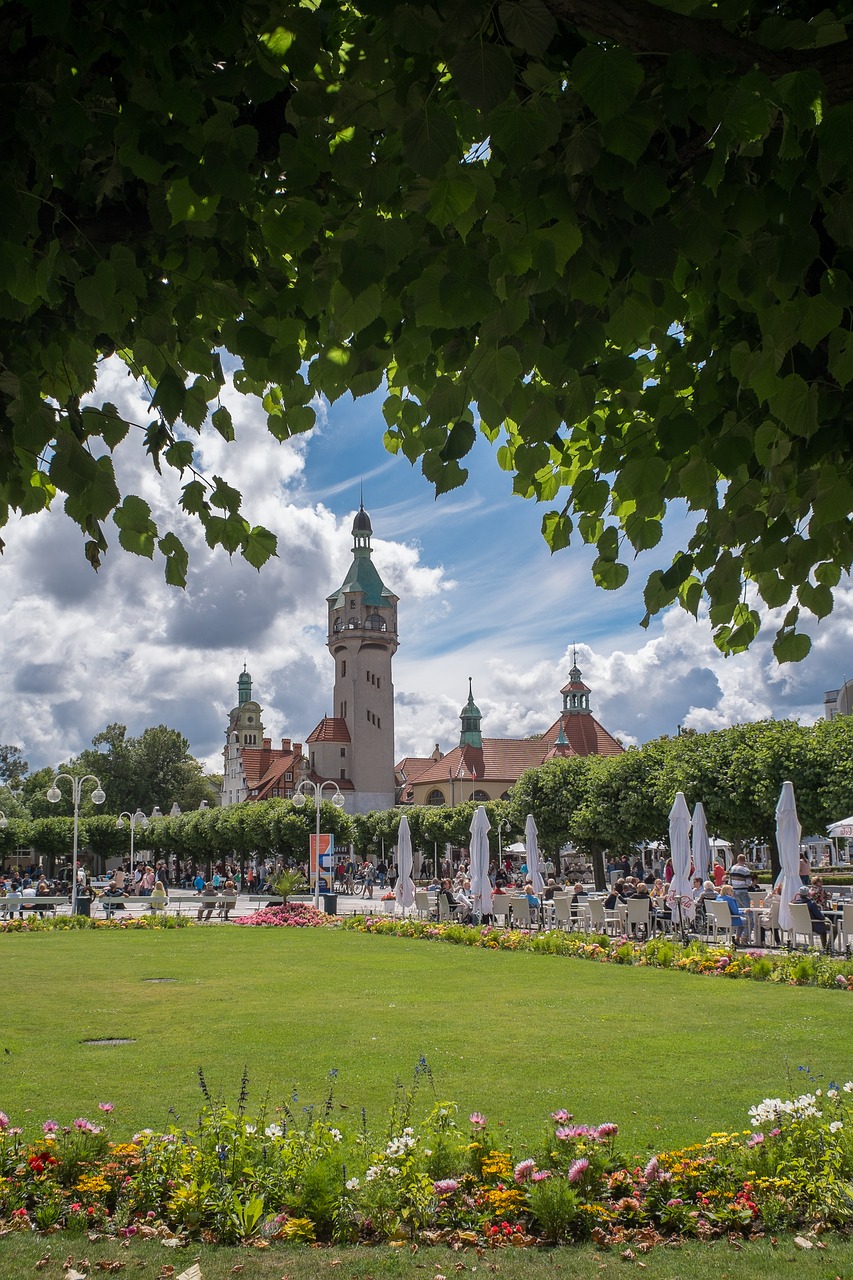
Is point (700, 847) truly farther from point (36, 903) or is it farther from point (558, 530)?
point (558, 530)

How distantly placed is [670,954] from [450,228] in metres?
17.6

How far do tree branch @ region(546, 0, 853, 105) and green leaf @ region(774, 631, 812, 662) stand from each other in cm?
258

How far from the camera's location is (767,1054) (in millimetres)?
10844

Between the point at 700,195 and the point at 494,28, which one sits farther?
the point at 700,195

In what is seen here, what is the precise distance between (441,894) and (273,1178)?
26358 mm

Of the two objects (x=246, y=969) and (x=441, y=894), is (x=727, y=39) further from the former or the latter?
(x=441, y=894)

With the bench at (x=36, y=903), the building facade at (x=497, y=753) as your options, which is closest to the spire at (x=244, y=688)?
the building facade at (x=497, y=753)

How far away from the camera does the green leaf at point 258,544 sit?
4863 mm

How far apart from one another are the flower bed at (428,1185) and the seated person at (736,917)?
15834mm

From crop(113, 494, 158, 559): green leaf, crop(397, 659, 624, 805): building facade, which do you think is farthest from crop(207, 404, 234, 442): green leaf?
crop(397, 659, 624, 805): building facade

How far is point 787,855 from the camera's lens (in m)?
22.0

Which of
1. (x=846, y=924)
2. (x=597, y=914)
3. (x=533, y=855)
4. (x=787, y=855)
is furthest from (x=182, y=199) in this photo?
(x=533, y=855)

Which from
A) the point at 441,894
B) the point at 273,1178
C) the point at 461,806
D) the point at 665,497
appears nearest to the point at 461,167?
the point at 665,497

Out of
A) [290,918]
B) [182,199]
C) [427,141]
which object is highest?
[182,199]
